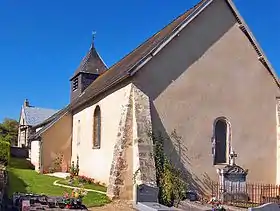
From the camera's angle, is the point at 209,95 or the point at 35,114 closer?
the point at 209,95

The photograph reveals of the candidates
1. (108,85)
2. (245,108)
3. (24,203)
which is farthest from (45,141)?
(24,203)

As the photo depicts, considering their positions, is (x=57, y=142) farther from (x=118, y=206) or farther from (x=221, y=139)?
(x=118, y=206)

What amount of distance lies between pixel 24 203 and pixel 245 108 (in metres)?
13.5

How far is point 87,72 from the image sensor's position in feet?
125

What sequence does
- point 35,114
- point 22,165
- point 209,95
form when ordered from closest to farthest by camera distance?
point 209,95 < point 22,165 < point 35,114

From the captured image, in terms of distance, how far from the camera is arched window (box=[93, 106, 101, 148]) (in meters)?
25.1

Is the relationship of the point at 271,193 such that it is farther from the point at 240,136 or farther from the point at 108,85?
A: the point at 108,85

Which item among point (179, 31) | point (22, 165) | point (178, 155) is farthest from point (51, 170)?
point (179, 31)

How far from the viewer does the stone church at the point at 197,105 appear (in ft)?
64.7

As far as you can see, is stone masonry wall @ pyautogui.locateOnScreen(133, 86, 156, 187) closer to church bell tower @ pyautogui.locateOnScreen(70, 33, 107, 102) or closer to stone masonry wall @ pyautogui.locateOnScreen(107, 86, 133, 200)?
stone masonry wall @ pyautogui.locateOnScreen(107, 86, 133, 200)

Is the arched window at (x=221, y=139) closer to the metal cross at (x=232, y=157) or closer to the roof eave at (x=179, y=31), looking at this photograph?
the metal cross at (x=232, y=157)

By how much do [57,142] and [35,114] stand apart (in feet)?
96.2

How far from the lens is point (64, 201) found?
1441 centimetres

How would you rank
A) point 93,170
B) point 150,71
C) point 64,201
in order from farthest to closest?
point 93,170
point 150,71
point 64,201
